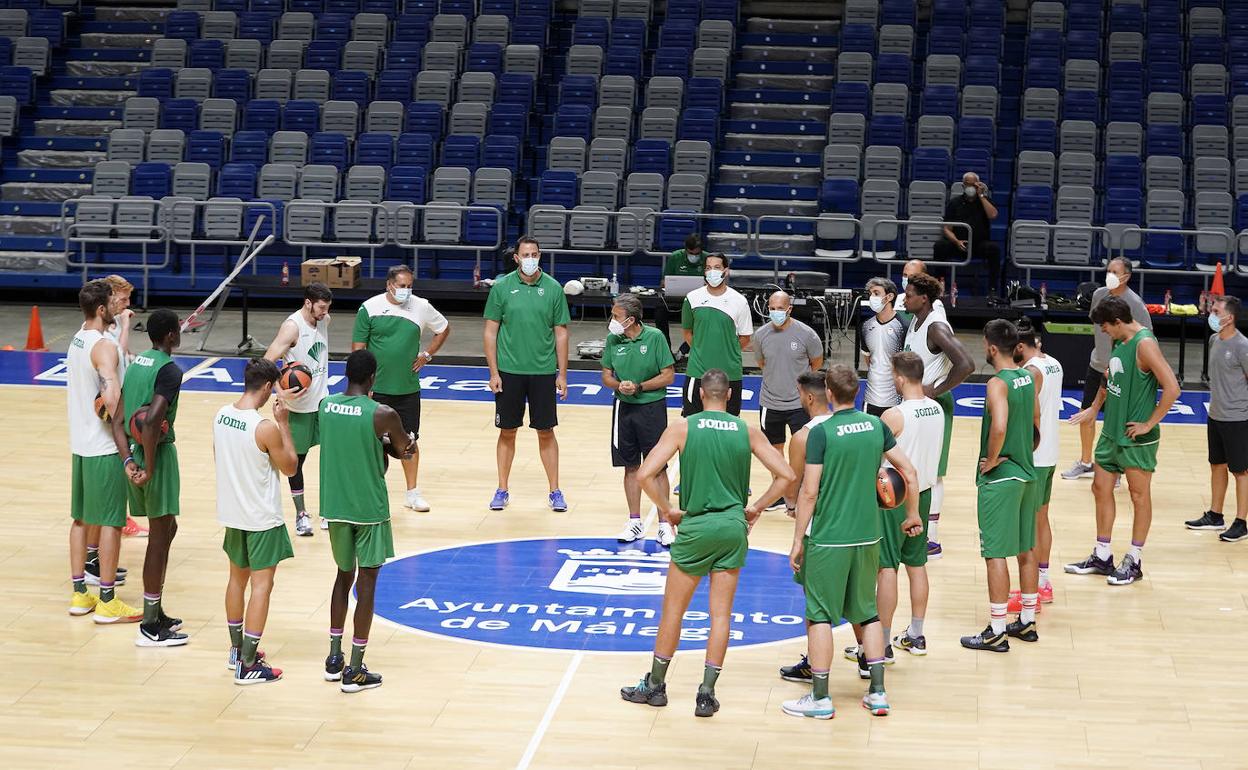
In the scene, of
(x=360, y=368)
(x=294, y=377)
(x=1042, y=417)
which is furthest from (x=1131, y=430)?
(x=294, y=377)

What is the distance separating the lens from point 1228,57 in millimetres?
23172

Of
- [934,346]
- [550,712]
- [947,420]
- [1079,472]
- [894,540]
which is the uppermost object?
[934,346]

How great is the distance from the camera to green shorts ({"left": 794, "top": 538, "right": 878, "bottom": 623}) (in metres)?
8.04

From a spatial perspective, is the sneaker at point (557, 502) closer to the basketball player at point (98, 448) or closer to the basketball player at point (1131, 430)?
the basketball player at point (98, 448)

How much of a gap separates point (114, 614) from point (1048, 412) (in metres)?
5.69

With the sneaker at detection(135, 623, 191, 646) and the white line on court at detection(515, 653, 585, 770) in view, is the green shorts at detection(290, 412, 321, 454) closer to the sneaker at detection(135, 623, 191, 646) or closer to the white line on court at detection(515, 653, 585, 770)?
the sneaker at detection(135, 623, 191, 646)

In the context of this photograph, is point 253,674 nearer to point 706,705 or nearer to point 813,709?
→ point 706,705

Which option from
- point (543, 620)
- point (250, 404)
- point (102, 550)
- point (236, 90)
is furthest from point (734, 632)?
point (236, 90)

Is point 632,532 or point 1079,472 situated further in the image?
point 1079,472

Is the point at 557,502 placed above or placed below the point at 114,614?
above

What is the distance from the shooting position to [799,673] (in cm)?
874

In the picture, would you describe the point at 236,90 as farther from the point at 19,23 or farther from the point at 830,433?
the point at 830,433

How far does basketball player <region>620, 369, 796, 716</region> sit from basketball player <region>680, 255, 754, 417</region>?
3592 millimetres

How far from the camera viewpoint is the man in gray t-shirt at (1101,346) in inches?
474
